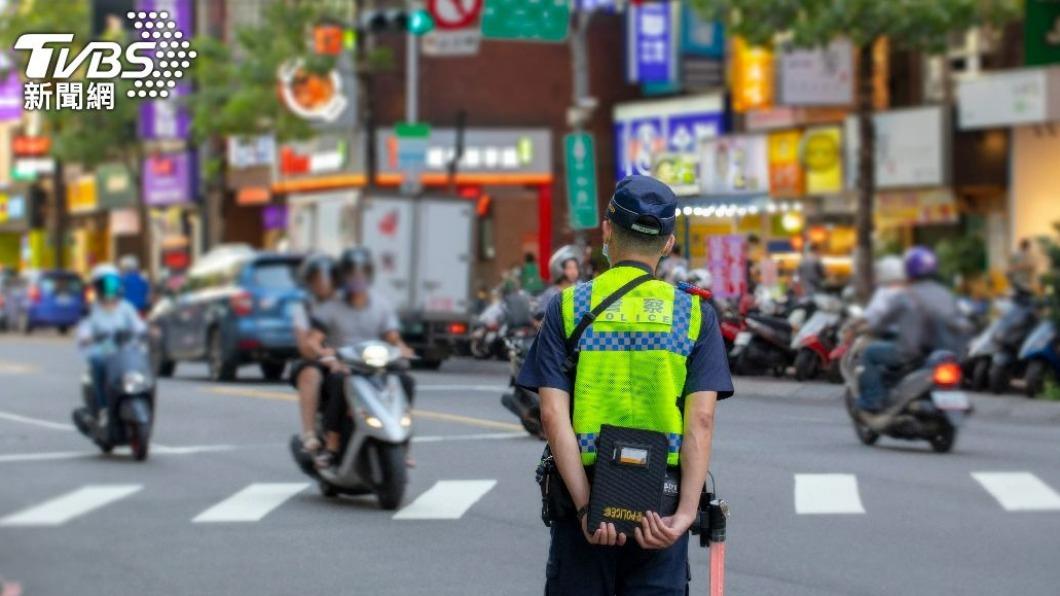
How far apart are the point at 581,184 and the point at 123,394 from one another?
222 inches

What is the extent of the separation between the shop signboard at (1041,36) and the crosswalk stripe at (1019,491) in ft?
52.9

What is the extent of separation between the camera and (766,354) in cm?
1603

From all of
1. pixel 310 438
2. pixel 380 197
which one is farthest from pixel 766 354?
pixel 380 197

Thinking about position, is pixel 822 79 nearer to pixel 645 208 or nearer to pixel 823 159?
pixel 823 159

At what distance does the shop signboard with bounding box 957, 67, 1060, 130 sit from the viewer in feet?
113

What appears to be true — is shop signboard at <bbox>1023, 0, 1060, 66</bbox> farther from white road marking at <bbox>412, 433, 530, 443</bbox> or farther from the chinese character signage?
the chinese character signage

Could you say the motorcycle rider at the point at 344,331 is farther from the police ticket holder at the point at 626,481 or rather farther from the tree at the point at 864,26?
the tree at the point at 864,26

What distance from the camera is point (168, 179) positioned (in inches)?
2571

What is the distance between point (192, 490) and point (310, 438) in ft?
2.81

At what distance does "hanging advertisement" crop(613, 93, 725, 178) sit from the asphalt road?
26.2m

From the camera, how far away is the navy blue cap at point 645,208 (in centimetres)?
633

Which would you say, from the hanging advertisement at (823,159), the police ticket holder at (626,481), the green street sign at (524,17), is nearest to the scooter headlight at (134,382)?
the green street sign at (524,17)

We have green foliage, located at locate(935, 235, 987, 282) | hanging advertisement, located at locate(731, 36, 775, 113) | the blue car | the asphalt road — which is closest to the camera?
the asphalt road

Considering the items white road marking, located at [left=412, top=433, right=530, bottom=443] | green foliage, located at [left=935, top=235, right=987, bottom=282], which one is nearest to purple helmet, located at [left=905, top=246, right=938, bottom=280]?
white road marking, located at [left=412, top=433, right=530, bottom=443]
